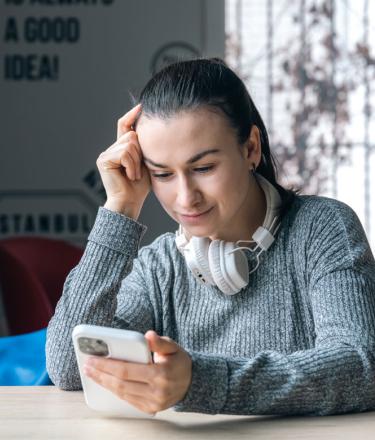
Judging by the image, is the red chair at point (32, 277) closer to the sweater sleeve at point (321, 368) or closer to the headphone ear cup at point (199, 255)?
the headphone ear cup at point (199, 255)

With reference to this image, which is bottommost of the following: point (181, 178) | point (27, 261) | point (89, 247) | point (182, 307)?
point (27, 261)

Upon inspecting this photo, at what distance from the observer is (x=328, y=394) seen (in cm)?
140

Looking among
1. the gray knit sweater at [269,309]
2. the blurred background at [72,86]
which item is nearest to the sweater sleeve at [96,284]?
the gray knit sweater at [269,309]

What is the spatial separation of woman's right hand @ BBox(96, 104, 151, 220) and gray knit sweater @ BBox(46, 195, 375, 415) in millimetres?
66

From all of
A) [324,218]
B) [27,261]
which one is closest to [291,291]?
[324,218]

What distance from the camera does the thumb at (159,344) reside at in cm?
124

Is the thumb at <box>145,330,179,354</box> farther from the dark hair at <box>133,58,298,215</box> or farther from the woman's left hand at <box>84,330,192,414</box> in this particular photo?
the dark hair at <box>133,58,298,215</box>

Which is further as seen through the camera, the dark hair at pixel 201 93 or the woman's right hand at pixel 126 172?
the woman's right hand at pixel 126 172

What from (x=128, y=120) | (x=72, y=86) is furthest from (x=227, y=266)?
(x=72, y=86)

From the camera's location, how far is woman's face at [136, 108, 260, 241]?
1.64m

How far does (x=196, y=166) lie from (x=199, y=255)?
203mm

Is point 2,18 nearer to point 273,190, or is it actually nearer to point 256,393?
point 273,190

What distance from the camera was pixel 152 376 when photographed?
126 cm

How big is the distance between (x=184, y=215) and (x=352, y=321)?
35cm
